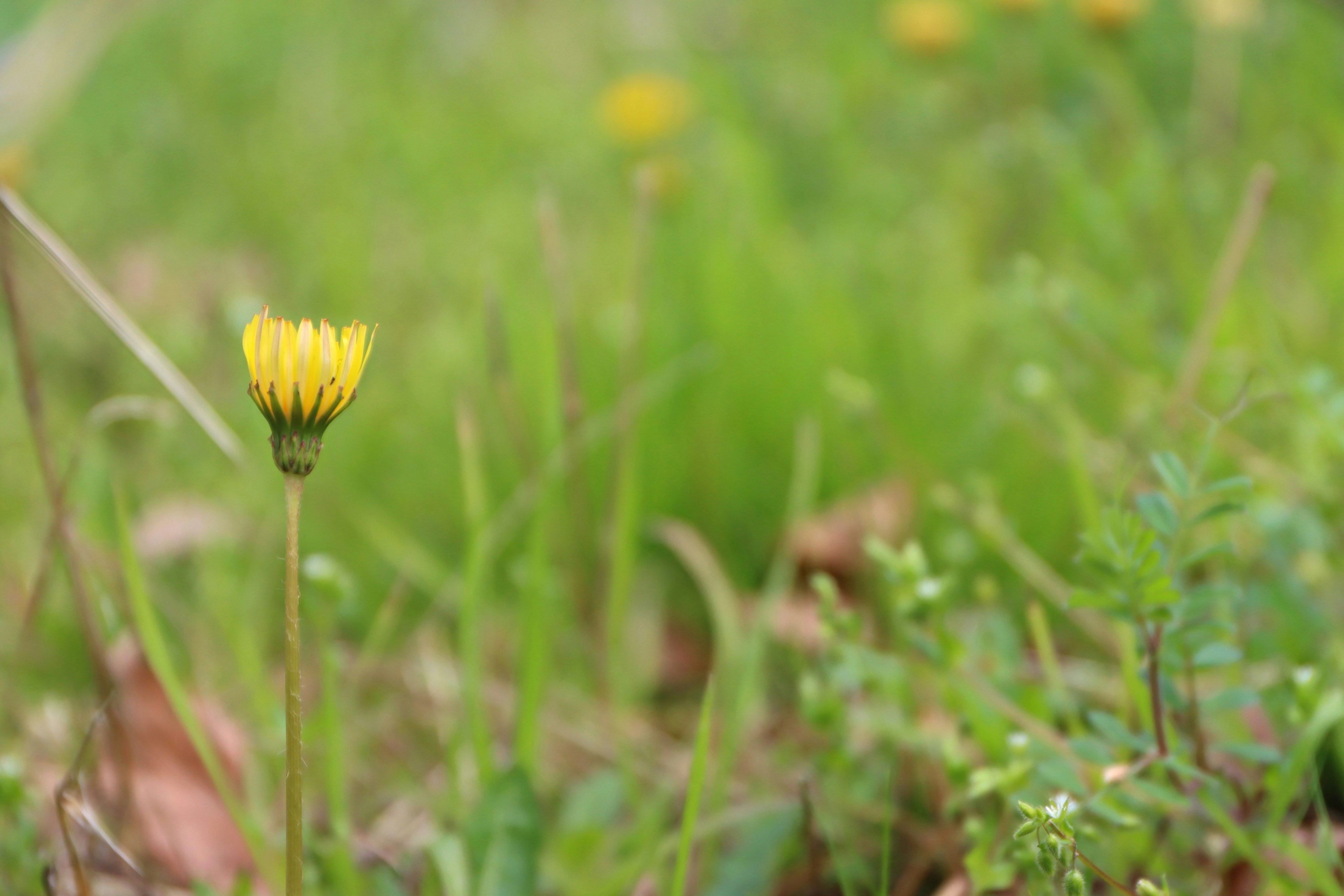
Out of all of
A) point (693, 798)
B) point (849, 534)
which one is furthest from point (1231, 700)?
point (849, 534)

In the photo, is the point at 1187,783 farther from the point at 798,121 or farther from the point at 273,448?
the point at 798,121

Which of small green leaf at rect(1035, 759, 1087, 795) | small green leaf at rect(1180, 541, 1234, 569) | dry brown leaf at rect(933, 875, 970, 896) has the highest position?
small green leaf at rect(1180, 541, 1234, 569)

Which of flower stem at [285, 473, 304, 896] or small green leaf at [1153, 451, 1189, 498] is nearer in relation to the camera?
flower stem at [285, 473, 304, 896]

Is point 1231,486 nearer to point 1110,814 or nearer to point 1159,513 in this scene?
point 1159,513

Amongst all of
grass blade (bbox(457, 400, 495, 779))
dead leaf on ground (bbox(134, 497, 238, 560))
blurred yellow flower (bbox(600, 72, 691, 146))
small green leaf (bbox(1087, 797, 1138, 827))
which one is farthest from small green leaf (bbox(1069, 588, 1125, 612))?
blurred yellow flower (bbox(600, 72, 691, 146))

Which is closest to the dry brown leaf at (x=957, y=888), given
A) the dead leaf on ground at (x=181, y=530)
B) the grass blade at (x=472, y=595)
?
the grass blade at (x=472, y=595)

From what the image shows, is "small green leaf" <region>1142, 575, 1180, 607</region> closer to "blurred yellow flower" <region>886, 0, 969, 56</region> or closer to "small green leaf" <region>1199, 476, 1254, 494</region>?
"small green leaf" <region>1199, 476, 1254, 494</region>

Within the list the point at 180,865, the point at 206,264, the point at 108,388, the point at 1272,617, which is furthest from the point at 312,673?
the point at 206,264
